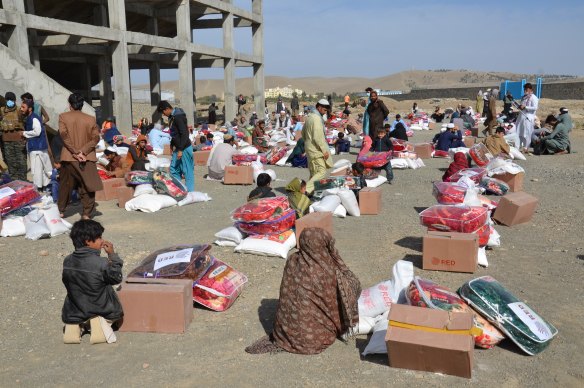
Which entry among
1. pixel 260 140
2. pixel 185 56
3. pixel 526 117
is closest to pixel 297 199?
pixel 260 140

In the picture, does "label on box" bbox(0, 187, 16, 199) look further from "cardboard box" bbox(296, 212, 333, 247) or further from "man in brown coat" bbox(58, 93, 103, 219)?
"cardboard box" bbox(296, 212, 333, 247)

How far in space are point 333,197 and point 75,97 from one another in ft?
11.0

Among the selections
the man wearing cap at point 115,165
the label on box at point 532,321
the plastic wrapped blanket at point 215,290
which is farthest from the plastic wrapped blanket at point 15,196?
the label on box at point 532,321

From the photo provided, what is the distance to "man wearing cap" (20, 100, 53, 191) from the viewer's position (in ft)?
23.7

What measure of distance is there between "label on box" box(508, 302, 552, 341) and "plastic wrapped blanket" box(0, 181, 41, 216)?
5448 millimetres

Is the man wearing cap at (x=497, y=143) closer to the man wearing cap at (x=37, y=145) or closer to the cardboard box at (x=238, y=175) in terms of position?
the cardboard box at (x=238, y=175)

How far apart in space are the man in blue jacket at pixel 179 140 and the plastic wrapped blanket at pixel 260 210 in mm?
2653

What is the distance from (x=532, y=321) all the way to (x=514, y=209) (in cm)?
330

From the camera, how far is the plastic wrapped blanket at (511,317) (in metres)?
3.31

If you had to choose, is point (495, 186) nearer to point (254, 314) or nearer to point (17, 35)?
point (254, 314)

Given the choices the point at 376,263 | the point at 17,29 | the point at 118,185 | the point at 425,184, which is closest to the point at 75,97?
the point at 118,185

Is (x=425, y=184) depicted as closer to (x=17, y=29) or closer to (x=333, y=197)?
(x=333, y=197)

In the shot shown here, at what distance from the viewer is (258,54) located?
2384 centimetres

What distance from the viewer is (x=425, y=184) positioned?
368 inches
